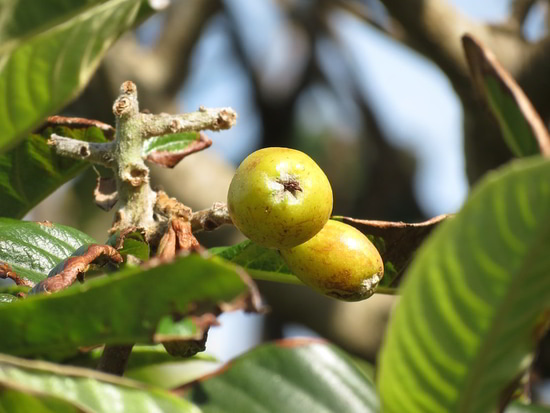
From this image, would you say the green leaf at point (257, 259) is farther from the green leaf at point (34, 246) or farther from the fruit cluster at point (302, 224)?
the green leaf at point (34, 246)

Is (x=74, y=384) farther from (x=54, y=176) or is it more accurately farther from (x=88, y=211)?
(x=88, y=211)

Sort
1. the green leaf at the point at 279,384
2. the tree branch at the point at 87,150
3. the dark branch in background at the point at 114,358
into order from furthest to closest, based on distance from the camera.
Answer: the tree branch at the point at 87,150 < the dark branch in background at the point at 114,358 < the green leaf at the point at 279,384

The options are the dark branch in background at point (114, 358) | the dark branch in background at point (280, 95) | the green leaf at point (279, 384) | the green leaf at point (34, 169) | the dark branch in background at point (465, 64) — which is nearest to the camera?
the green leaf at point (279, 384)

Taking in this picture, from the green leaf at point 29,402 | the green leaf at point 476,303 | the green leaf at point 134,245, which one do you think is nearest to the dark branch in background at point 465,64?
the green leaf at point 134,245

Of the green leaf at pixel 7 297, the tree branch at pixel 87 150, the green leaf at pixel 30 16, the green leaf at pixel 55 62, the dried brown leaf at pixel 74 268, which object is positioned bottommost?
the green leaf at pixel 7 297

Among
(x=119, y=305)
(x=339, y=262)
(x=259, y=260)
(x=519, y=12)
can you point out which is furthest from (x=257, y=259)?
(x=519, y=12)

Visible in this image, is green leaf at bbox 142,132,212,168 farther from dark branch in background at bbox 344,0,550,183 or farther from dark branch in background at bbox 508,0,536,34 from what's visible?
dark branch in background at bbox 508,0,536,34
